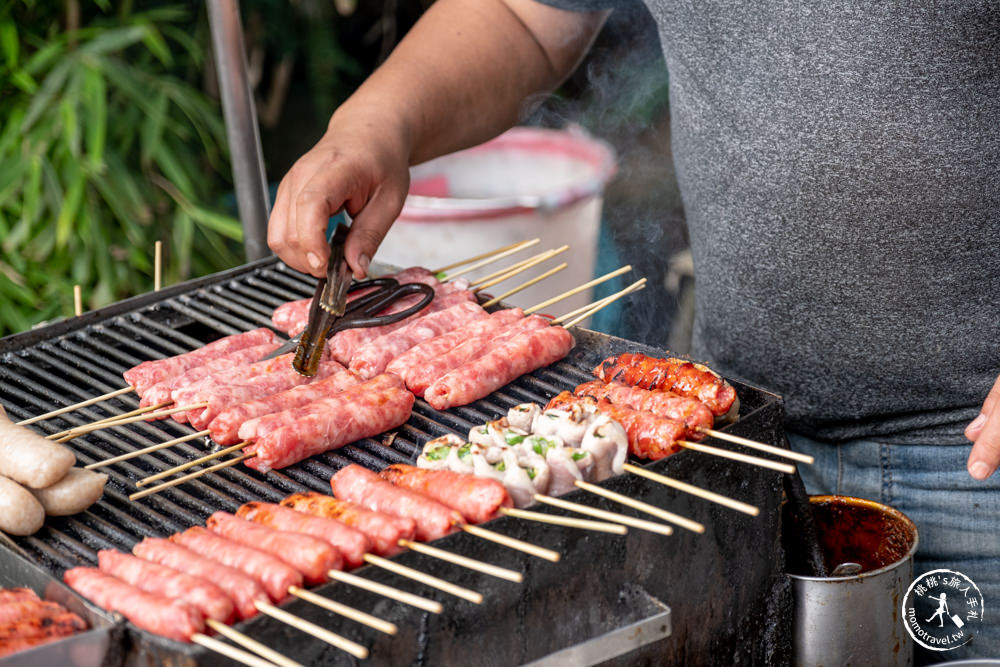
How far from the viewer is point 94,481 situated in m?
2.27

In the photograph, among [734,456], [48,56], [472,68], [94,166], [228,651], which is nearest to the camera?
[228,651]

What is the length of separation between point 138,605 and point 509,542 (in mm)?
695

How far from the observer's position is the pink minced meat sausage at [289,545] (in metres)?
1.97

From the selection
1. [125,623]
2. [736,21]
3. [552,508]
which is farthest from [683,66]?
[125,623]

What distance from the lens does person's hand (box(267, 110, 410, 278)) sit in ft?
9.68

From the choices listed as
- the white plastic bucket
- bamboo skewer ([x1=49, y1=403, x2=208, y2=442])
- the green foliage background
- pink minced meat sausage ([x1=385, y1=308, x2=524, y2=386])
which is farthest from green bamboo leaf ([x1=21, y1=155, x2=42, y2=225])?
pink minced meat sausage ([x1=385, y1=308, x2=524, y2=386])

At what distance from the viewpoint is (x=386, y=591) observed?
187 cm

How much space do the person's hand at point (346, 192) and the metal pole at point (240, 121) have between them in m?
0.71

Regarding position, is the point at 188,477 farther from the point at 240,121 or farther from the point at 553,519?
the point at 240,121

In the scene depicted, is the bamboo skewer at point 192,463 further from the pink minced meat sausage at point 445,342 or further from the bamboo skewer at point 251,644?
the bamboo skewer at point 251,644

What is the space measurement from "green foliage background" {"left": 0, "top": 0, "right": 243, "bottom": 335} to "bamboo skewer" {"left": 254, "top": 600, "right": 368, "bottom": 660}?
4.11 meters

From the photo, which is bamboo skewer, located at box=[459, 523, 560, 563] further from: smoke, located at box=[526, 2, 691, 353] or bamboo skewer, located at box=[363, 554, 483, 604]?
smoke, located at box=[526, 2, 691, 353]

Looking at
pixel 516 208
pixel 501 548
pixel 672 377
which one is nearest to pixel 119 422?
pixel 501 548

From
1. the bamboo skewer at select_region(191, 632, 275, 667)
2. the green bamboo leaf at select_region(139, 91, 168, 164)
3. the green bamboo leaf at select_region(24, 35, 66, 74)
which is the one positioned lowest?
the bamboo skewer at select_region(191, 632, 275, 667)
